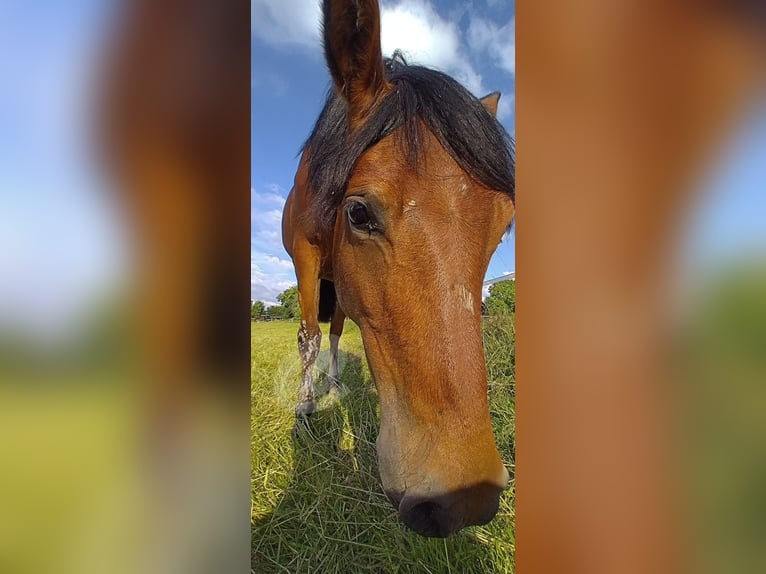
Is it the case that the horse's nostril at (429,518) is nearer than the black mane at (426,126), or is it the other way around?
the horse's nostril at (429,518)

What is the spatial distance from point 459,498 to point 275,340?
0.54 meters

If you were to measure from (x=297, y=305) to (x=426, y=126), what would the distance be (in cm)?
53

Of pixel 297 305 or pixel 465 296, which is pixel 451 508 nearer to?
pixel 465 296

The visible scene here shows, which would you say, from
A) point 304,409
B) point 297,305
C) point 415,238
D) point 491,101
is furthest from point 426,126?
point 304,409

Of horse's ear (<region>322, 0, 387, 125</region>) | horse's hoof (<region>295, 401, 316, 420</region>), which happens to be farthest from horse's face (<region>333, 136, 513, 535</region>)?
horse's hoof (<region>295, 401, 316, 420</region>)

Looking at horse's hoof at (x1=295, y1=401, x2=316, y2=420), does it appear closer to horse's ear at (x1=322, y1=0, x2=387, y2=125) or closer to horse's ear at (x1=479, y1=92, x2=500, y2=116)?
horse's ear at (x1=322, y1=0, x2=387, y2=125)

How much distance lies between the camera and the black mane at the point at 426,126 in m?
0.80

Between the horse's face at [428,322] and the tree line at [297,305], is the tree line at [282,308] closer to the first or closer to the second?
the tree line at [297,305]

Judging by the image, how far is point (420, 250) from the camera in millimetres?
742

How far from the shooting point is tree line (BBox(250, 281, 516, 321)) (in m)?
0.76
